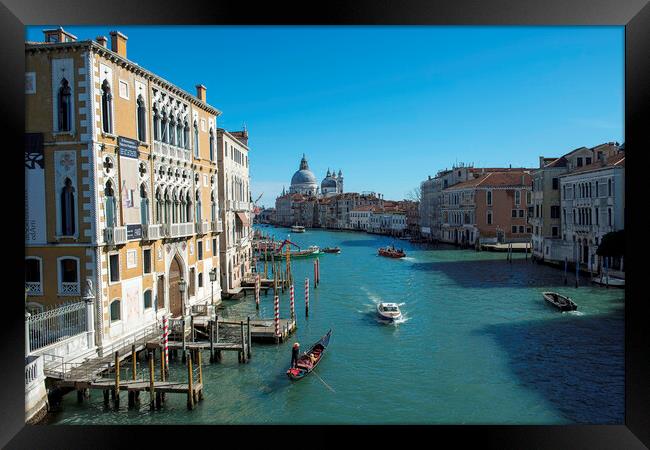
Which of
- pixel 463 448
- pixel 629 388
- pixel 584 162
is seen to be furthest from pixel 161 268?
pixel 584 162

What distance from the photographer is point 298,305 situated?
550 inches

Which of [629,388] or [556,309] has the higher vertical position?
[629,388]

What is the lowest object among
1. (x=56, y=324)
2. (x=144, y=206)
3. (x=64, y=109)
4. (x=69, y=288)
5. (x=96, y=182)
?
(x=56, y=324)

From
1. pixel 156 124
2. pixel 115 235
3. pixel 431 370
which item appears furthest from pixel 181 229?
pixel 431 370

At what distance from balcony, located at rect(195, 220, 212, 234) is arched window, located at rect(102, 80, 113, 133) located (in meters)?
3.73

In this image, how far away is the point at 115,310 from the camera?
7762 mm

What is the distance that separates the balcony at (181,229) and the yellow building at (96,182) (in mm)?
385

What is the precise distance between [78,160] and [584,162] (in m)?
17.1

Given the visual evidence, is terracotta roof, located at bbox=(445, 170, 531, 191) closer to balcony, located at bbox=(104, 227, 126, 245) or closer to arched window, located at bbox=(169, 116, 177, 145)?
arched window, located at bbox=(169, 116, 177, 145)

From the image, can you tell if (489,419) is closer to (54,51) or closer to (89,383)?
(89,383)

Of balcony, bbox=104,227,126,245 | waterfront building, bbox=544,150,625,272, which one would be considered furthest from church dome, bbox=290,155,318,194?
balcony, bbox=104,227,126,245

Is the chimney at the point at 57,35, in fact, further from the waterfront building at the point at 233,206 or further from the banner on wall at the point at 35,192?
the waterfront building at the point at 233,206

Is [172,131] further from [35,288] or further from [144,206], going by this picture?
[35,288]

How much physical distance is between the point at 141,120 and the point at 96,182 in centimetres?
184
